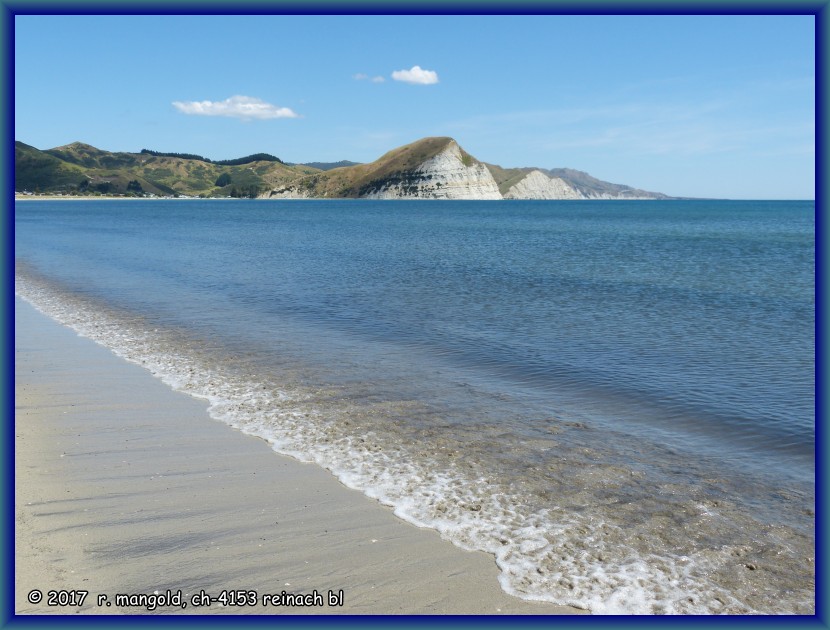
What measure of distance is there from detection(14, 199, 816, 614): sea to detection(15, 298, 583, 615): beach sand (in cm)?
47

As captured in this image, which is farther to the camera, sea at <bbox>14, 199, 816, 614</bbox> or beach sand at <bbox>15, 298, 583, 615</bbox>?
sea at <bbox>14, 199, 816, 614</bbox>

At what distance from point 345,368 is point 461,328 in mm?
6334

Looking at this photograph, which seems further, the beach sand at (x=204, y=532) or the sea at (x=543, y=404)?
the sea at (x=543, y=404)

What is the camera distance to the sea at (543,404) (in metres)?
7.25

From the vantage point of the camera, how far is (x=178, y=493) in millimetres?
8359

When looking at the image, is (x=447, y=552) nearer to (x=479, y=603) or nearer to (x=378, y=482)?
(x=479, y=603)

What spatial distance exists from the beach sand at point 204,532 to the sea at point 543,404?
473 millimetres

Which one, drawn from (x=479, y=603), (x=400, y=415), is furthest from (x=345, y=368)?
(x=479, y=603)

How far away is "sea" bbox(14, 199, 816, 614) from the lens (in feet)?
23.8

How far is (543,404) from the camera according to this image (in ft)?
42.7

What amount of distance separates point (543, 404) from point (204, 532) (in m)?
7.50

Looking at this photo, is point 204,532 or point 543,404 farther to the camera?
point 543,404

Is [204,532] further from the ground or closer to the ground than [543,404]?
closer to the ground

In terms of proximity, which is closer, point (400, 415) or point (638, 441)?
point (638, 441)
